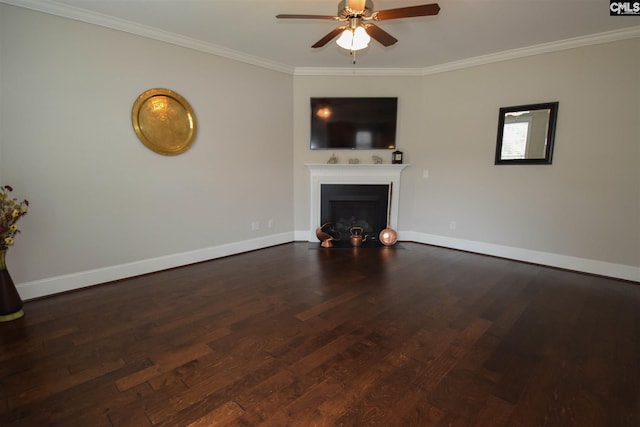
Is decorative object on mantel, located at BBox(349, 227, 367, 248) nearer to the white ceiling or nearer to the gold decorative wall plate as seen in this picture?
the white ceiling

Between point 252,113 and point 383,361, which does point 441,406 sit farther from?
point 252,113

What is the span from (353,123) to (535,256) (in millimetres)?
3130

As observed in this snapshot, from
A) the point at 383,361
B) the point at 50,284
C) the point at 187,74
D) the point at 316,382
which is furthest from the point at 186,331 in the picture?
the point at 187,74

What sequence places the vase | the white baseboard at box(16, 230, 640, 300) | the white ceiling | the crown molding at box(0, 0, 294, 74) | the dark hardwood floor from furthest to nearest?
the white baseboard at box(16, 230, 640, 300) < the white ceiling < the crown molding at box(0, 0, 294, 74) < the vase < the dark hardwood floor

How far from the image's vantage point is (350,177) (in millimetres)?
4758

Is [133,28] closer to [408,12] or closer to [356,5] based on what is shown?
[356,5]

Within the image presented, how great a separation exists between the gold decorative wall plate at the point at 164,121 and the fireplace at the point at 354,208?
214 centimetres

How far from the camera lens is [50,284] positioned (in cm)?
283

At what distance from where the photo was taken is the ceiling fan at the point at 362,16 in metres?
2.12

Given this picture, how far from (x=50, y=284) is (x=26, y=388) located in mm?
1539

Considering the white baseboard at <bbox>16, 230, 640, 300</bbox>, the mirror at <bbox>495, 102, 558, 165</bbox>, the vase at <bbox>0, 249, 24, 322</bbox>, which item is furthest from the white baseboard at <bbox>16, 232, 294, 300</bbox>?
the mirror at <bbox>495, 102, 558, 165</bbox>

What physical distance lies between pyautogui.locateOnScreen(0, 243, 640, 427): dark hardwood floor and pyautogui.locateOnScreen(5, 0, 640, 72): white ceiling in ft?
8.89

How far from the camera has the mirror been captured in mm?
3634

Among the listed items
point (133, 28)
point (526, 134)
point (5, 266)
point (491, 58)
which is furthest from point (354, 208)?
point (5, 266)
